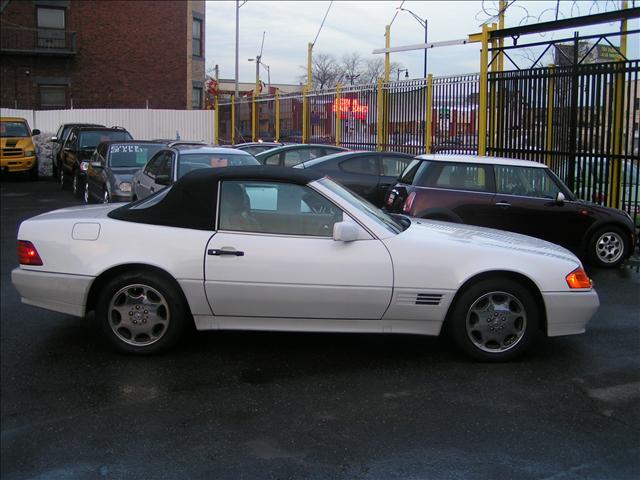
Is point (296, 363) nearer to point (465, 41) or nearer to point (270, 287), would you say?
point (270, 287)

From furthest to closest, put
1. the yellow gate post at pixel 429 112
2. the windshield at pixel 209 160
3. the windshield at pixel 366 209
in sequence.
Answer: the yellow gate post at pixel 429 112, the windshield at pixel 209 160, the windshield at pixel 366 209

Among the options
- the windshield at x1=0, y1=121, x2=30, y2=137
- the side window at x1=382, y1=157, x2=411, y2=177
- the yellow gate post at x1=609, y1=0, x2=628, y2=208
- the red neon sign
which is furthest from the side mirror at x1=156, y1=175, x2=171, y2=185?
the windshield at x1=0, y1=121, x2=30, y2=137

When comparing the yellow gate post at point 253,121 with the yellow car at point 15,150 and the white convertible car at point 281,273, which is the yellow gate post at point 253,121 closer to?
the yellow car at point 15,150

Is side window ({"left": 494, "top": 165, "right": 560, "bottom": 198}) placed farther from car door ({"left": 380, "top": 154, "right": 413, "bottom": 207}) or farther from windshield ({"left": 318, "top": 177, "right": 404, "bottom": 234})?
windshield ({"left": 318, "top": 177, "right": 404, "bottom": 234})

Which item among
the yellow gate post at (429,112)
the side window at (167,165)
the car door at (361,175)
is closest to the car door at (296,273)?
the side window at (167,165)

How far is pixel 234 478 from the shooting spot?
3713 mm

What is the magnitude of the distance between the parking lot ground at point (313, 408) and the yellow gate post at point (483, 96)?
8068 mm

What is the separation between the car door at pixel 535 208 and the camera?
9.54m

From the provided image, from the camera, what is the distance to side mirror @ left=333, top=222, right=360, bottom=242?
209 inches

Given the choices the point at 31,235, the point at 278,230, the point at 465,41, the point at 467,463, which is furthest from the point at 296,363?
the point at 465,41

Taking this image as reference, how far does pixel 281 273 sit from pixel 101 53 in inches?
1330

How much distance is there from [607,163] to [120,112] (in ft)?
84.0

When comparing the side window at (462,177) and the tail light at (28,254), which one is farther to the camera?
the side window at (462,177)

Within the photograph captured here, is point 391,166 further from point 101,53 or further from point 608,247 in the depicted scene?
point 101,53
